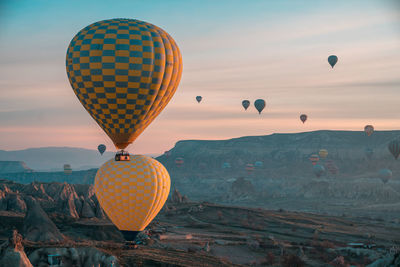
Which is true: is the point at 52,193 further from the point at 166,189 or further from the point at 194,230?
the point at 166,189

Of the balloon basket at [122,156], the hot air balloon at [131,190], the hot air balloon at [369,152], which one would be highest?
the hot air balloon at [369,152]

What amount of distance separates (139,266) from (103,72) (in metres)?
13.9

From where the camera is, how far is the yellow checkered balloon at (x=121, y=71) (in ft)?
121

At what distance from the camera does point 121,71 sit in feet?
121

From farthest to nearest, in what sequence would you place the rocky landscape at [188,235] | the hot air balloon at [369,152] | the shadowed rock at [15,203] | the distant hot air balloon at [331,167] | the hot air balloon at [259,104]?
the hot air balloon at [369,152] < the distant hot air balloon at [331,167] < the hot air balloon at [259,104] < the shadowed rock at [15,203] < the rocky landscape at [188,235]

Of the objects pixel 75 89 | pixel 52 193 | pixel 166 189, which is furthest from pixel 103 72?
pixel 52 193

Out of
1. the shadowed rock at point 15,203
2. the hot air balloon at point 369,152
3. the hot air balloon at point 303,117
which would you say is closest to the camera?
the shadowed rock at point 15,203

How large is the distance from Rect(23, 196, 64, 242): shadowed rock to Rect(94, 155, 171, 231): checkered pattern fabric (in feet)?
49.2

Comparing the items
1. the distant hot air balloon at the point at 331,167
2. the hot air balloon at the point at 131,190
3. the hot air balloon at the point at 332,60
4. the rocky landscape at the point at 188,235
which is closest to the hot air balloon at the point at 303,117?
the distant hot air balloon at the point at 331,167

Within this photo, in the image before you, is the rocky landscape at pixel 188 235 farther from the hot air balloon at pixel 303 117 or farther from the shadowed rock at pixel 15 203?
the hot air balloon at pixel 303 117

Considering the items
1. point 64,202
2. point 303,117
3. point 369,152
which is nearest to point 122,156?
point 64,202

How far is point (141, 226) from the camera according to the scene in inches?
1533

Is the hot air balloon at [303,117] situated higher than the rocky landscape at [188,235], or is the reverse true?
the hot air balloon at [303,117]

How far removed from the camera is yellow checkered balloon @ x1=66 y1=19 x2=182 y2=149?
37031 millimetres
